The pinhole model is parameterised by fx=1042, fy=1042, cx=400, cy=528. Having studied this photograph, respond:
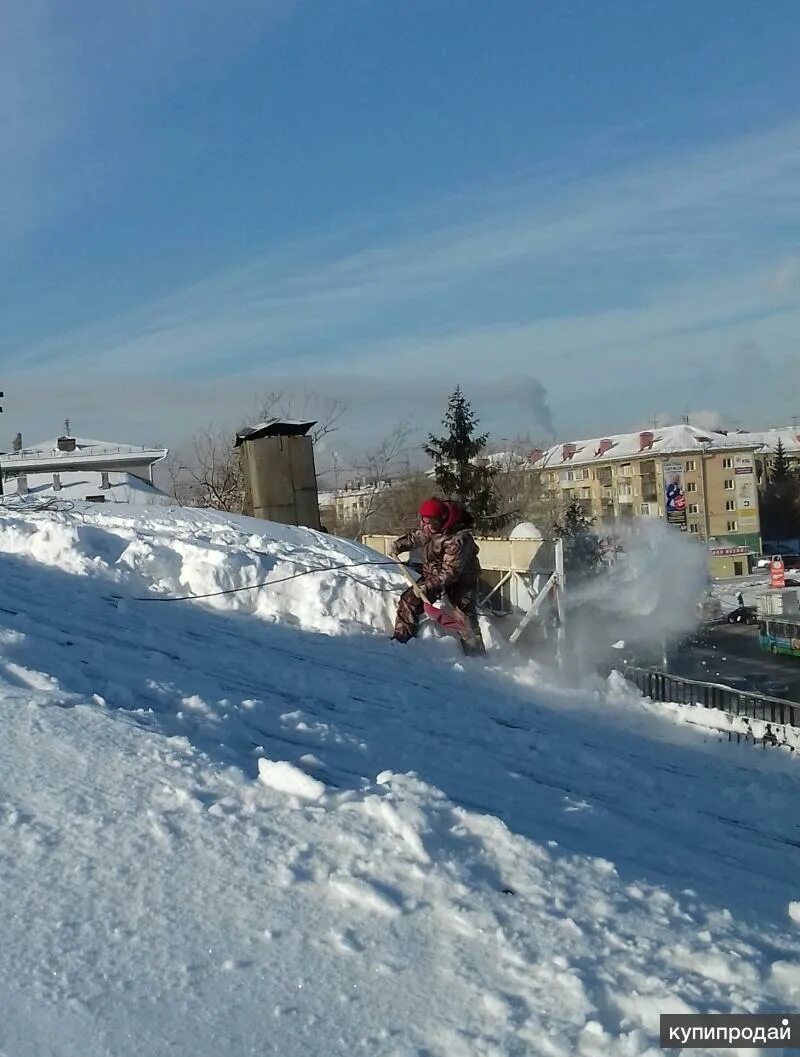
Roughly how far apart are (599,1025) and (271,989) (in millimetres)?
1114

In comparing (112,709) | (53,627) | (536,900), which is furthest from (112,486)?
(536,900)

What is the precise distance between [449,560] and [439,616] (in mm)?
571

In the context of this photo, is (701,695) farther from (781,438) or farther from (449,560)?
(781,438)

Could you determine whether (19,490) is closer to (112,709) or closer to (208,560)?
(208,560)

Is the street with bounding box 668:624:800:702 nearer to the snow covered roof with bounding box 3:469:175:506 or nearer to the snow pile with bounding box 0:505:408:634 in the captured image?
the snow covered roof with bounding box 3:469:175:506

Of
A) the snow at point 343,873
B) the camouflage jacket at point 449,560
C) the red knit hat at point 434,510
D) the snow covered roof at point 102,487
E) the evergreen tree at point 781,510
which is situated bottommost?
the evergreen tree at point 781,510

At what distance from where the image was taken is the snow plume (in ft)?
45.5

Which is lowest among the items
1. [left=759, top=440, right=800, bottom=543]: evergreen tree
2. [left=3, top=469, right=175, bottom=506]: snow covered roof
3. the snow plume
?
[left=759, top=440, right=800, bottom=543]: evergreen tree

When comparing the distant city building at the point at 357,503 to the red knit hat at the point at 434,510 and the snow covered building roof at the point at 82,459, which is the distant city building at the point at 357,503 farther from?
the red knit hat at the point at 434,510

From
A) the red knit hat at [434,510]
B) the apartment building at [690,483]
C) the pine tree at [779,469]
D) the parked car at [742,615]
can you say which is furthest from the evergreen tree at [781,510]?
the red knit hat at [434,510]

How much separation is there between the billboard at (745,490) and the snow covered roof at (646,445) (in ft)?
3.89

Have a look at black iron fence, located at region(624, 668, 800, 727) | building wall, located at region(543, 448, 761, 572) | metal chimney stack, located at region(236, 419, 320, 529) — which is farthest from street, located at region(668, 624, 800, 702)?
building wall, located at region(543, 448, 761, 572)

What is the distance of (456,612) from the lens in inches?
409

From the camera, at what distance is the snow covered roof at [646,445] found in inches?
2889
